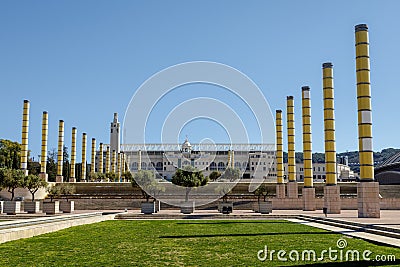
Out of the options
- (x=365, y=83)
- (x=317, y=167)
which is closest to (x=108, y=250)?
(x=365, y=83)

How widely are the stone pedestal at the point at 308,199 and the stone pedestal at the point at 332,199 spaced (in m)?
4.67

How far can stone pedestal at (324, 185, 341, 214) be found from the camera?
1086 inches

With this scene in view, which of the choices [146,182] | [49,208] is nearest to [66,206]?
[49,208]

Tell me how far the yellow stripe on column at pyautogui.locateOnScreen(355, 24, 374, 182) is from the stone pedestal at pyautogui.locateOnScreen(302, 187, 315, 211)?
9.57m

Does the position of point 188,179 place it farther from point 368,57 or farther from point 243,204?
point 368,57

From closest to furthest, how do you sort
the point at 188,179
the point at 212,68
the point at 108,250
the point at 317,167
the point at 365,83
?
the point at 108,250
the point at 365,83
the point at 212,68
the point at 188,179
the point at 317,167

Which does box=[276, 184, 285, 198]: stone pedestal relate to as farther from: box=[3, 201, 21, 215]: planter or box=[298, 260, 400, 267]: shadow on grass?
box=[298, 260, 400, 267]: shadow on grass

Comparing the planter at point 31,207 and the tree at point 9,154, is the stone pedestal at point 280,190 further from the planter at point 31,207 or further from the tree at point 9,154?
the tree at point 9,154

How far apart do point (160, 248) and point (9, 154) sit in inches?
2046

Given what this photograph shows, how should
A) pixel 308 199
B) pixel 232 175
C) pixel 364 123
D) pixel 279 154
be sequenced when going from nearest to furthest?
pixel 364 123, pixel 308 199, pixel 279 154, pixel 232 175

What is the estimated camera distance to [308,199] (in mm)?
33156

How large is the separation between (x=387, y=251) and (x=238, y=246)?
3291 millimetres

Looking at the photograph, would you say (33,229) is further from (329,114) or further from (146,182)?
(329,114)

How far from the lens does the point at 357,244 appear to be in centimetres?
1143
